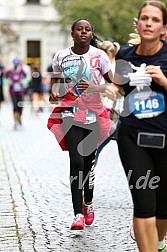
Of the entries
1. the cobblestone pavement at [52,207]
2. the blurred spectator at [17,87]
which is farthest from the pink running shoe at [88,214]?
the blurred spectator at [17,87]

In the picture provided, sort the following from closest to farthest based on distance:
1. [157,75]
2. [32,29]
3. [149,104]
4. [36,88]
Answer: [157,75] → [149,104] → [36,88] → [32,29]

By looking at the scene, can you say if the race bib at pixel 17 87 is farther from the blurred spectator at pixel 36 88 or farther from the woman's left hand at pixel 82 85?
the woman's left hand at pixel 82 85

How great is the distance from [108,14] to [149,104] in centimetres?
2729

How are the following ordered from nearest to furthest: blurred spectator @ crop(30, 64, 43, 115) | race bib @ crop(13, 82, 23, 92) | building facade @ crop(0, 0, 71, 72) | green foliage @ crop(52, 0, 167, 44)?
race bib @ crop(13, 82, 23, 92) < blurred spectator @ crop(30, 64, 43, 115) < green foliage @ crop(52, 0, 167, 44) < building facade @ crop(0, 0, 71, 72)

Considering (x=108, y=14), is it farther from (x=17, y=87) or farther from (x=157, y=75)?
(x=157, y=75)

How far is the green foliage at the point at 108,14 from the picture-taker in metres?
28.0

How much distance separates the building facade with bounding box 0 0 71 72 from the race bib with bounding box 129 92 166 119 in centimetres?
4126

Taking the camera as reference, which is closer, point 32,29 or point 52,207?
point 52,207

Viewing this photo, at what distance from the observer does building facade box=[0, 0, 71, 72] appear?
45594 millimetres

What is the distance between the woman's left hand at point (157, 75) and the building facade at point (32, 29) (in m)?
41.3

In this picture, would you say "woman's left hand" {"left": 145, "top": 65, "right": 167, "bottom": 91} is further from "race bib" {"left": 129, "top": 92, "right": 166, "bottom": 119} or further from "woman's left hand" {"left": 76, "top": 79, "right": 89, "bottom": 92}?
"woman's left hand" {"left": 76, "top": 79, "right": 89, "bottom": 92}

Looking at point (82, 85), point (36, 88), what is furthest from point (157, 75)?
point (36, 88)

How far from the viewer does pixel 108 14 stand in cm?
3098

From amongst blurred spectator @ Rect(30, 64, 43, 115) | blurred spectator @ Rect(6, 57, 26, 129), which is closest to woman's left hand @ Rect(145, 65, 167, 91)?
blurred spectator @ Rect(6, 57, 26, 129)
